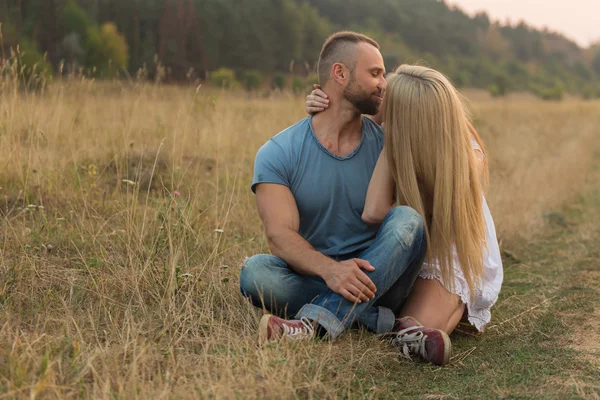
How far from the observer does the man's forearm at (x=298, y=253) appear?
3.10 m

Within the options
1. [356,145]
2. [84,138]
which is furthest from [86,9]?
[356,145]

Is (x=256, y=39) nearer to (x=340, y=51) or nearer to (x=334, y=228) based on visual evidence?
(x=340, y=51)

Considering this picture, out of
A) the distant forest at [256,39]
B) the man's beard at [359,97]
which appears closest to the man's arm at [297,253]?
the man's beard at [359,97]

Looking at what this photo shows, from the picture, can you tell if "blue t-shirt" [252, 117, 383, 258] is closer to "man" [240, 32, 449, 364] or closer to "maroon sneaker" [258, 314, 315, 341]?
"man" [240, 32, 449, 364]

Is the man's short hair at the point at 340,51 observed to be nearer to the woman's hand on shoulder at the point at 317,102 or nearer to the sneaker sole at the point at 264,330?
the woman's hand on shoulder at the point at 317,102

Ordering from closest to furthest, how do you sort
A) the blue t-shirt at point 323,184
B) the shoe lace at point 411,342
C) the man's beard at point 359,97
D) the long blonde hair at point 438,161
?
the shoe lace at point 411,342 → the long blonde hair at point 438,161 → the blue t-shirt at point 323,184 → the man's beard at point 359,97

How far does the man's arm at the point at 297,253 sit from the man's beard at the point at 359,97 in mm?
578

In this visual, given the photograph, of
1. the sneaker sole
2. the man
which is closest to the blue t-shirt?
the man

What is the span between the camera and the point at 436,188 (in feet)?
10.6

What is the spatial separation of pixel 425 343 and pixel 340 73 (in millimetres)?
1391

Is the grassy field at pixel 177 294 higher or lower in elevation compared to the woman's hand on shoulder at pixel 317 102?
lower

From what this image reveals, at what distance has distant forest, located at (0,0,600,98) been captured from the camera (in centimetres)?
1224

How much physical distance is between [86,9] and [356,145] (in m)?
26.5

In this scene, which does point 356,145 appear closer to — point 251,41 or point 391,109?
point 391,109
